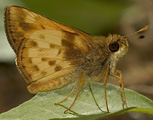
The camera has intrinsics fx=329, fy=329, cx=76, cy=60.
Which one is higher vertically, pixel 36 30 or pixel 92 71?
pixel 36 30

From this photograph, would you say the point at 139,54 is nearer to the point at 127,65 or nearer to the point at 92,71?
the point at 127,65

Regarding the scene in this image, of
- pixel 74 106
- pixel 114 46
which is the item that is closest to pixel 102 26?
pixel 114 46

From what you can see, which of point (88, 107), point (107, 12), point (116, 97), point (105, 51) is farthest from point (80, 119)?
point (107, 12)

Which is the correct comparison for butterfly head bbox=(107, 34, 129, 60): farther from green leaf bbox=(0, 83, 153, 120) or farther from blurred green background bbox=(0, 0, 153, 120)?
blurred green background bbox=(0, 0, 153, 120)

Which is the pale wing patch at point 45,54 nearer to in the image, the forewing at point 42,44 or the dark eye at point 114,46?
the forewing at point 42,44

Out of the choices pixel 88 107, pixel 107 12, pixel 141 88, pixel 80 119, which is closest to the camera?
pixel 80 119

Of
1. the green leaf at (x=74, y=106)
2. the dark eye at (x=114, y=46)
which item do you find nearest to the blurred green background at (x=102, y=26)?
the green leaf at (x=74, y=106)
